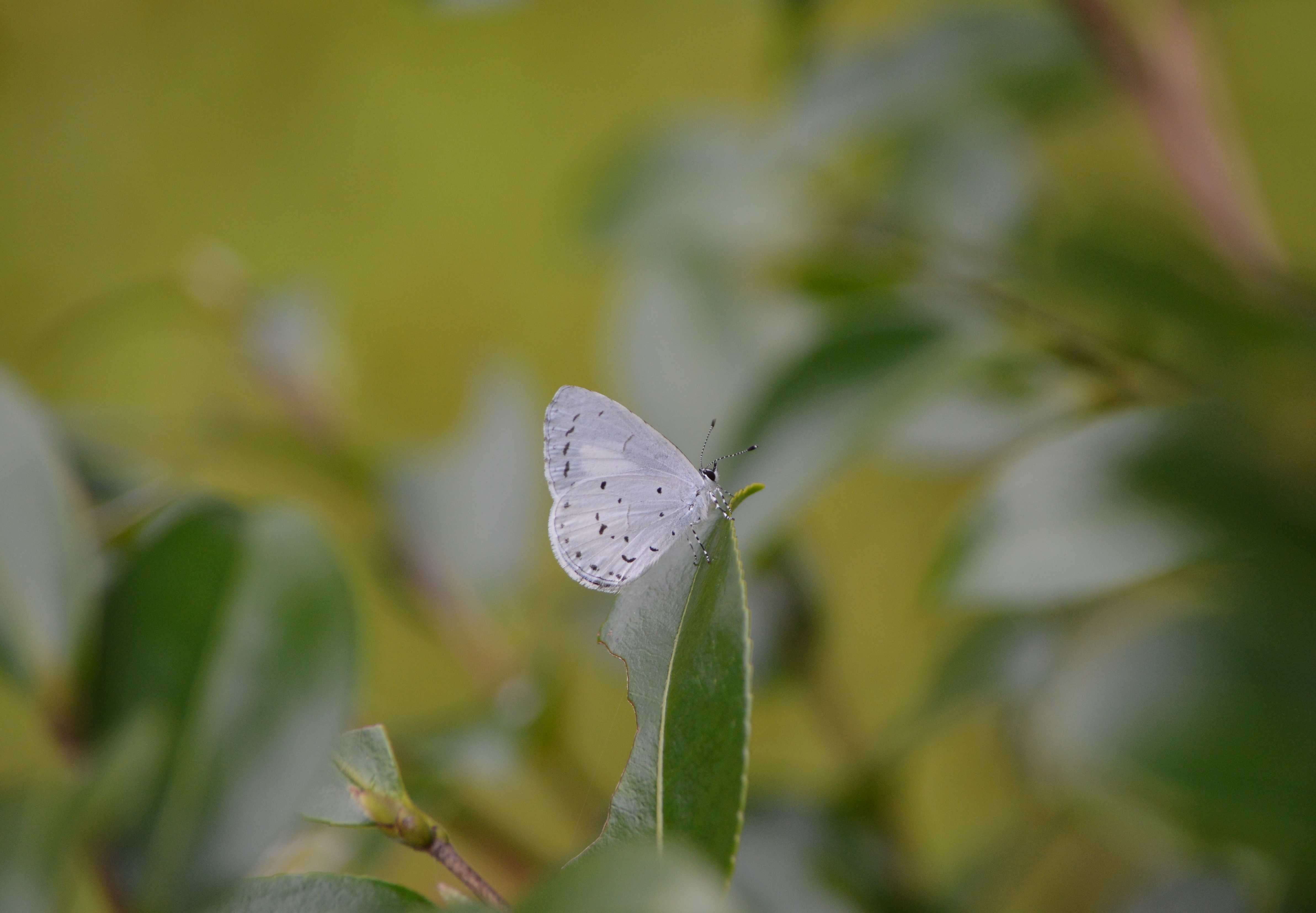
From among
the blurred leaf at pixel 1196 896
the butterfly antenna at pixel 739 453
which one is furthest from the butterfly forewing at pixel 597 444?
the blurred leaf at pixel 1196 896

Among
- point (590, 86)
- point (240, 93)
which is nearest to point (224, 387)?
point (240, 93)

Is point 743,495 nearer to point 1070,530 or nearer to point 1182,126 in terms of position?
point 1070,530

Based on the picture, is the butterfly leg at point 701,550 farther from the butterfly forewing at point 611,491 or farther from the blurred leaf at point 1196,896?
the blurred leaf at point 1196,896

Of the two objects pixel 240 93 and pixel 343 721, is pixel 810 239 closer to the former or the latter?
pixel 343 721

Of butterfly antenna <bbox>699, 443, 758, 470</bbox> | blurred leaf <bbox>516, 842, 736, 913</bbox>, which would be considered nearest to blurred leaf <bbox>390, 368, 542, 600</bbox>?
butterfly antenna <bbox>699, 443, 758, 470</bbox>

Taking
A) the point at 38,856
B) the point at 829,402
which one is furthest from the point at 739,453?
the point at 38,856

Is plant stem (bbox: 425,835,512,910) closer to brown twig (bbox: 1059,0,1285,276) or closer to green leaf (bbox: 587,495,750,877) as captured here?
green leaf (bbox: 587,495,750,877)
